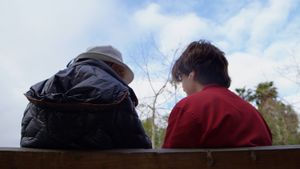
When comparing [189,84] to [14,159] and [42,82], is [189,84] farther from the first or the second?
[14,159]

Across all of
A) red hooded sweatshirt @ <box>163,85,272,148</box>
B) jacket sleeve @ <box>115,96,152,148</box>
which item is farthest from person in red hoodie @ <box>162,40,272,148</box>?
jacket sleeve @ <box>115,96,152,148</box>

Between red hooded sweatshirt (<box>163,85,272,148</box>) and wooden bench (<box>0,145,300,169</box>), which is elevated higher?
red hooded sweatshirt (<box>163,85,272,148</box>)

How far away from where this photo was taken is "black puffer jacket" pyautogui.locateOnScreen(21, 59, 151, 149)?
2.85 feet

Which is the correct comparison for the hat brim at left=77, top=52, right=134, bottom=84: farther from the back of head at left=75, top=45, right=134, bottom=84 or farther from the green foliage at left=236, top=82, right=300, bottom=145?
the green foliage at left=236, top=82, right=300, bottom=145

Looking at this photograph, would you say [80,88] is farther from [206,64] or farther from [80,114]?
[206,64]

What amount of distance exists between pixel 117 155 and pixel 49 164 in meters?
0.16

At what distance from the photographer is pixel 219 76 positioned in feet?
4.86

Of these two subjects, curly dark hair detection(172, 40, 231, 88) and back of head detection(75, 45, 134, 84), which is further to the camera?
curly dark hair detection(172, 40, 231, 88)

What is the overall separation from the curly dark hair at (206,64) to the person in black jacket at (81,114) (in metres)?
0.59

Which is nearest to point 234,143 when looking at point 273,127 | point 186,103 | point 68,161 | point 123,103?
point 186,103

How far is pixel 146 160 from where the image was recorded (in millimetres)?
779

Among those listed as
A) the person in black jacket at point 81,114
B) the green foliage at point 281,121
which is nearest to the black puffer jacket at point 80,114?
the person in black jacket at point 81,114

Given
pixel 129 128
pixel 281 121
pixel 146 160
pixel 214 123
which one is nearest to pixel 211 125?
pixel 214 123

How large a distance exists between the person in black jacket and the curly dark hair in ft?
1.93
